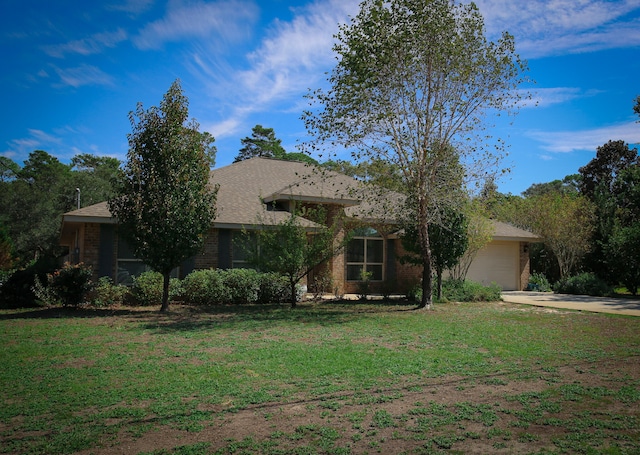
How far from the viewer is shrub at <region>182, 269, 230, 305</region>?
15273 millimetres

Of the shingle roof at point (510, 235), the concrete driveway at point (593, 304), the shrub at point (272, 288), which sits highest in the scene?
the shingle roof at point (510, 235)

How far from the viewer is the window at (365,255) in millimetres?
19844

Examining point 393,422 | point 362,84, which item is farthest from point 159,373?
point 362,84

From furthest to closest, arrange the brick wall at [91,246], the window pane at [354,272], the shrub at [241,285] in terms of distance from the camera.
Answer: the window pane at [354,272]
the shrub at [241,285]
the brick wall at [91,246]

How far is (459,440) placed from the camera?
14.7ft

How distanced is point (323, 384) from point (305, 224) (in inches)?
428

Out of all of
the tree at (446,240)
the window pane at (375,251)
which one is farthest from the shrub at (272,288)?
the window pane at (375,251)

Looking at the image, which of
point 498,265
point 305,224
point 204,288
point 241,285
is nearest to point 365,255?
point 305,224

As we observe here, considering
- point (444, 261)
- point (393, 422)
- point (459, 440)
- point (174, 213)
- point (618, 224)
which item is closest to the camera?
point (459, 440)

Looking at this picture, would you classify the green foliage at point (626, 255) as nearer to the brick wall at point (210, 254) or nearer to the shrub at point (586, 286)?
the shrub at point (586, 286)

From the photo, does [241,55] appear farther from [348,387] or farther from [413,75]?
[348,387]

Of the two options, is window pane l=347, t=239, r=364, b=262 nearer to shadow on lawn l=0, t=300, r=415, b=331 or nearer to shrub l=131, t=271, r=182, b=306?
shadow on lawn l=0, t=300, r=415, b=331

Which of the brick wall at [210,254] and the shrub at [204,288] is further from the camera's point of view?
the brick wall at [210,254]

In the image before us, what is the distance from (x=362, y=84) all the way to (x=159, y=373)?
9936 millimetres
